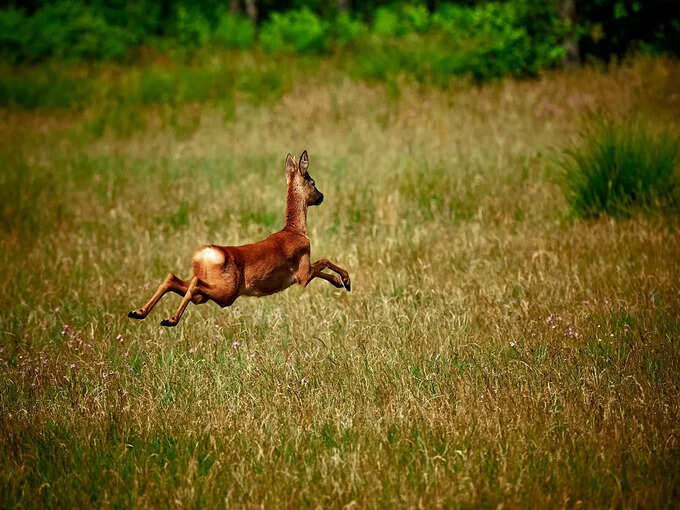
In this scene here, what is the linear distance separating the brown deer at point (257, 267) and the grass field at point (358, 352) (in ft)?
2.61

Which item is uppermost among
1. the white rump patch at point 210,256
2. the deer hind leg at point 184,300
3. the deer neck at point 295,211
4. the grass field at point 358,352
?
→ the deer neck at point 295,211

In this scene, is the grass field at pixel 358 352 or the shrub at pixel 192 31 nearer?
the grass field at pixel 358 352

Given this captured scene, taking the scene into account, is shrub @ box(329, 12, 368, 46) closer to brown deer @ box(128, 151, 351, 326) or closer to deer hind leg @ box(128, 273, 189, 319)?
brown deer @ box(128, 151, 351, 326)

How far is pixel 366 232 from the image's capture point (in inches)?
328

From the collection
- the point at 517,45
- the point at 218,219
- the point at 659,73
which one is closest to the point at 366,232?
the point at 218,219

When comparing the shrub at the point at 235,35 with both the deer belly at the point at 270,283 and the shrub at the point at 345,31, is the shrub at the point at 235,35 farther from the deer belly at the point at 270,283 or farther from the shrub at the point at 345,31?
the deer belly at the point at 270,283

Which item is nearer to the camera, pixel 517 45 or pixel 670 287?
pixel 670 287

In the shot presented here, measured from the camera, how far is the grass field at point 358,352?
3.62 metres

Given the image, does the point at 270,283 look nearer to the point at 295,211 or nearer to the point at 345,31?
the point at 295,211

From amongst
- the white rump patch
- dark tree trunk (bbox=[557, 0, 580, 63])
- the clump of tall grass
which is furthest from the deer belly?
dark tree trunk (bbox=[557, 0, 580, 63])

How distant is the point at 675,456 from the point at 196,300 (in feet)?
8.11

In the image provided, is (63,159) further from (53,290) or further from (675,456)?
(675,456)

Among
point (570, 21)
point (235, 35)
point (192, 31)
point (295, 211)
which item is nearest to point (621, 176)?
point (295, 211)

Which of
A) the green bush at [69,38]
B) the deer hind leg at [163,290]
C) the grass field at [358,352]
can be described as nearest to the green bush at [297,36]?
the green bush at [69,38]
